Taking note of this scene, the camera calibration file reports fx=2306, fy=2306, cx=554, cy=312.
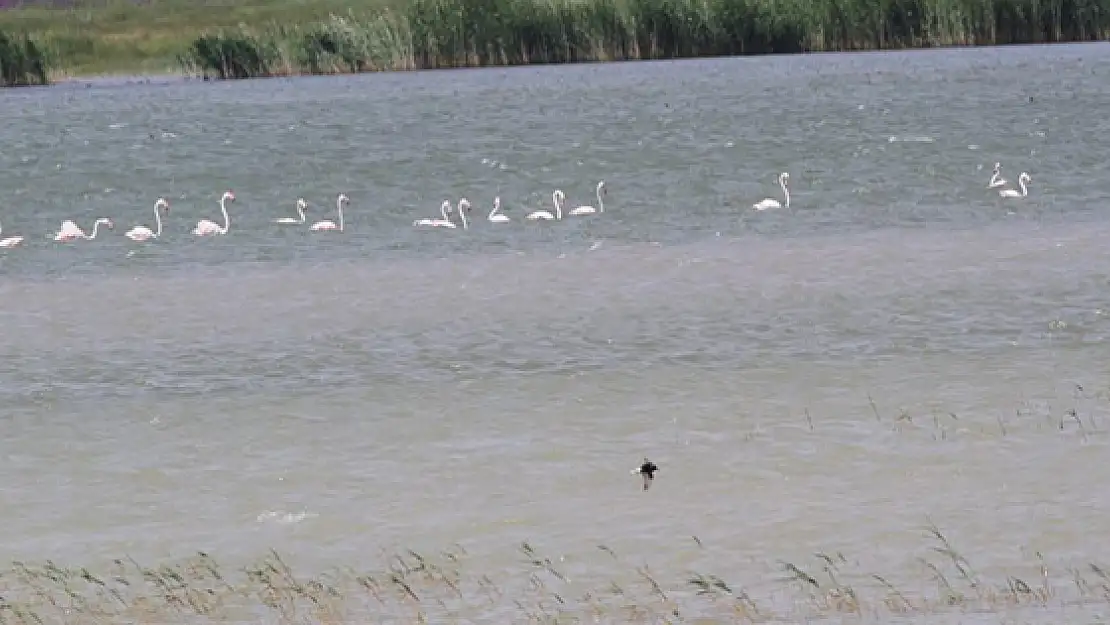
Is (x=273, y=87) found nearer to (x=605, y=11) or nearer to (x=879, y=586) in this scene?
(x=605, y=11)

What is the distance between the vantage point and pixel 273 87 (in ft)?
162

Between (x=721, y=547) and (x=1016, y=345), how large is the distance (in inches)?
209

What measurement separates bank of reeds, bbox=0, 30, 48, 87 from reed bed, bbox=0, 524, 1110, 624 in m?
45.4

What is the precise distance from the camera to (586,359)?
15.0 metres

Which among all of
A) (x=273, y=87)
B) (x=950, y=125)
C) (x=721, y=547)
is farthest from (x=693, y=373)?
(x=273, y=87)

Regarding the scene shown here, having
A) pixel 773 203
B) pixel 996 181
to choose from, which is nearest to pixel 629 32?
pixel 996 181

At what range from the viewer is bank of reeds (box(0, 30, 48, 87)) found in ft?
176

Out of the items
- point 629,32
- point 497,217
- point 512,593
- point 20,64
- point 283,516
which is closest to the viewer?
point 512,593

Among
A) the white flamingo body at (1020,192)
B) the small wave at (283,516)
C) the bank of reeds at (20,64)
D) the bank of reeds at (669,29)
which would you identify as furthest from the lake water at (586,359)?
the bank of reeds at (20,64)

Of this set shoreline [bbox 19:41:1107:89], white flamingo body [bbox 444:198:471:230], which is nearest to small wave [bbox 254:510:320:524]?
white flamingo body [bbox 444:198:471:230]

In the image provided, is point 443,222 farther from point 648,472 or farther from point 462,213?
point 648,472

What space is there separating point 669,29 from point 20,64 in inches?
605

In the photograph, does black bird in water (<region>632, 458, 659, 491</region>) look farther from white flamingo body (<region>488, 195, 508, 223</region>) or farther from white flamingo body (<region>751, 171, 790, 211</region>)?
white flamingo body (<region>751, 171, 790, 211</region>)

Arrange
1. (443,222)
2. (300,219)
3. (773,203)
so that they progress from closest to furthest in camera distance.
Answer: (443,222) < (773,203) < (300,219)
